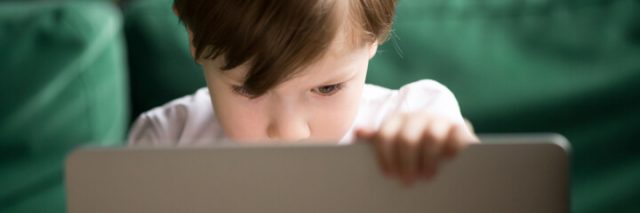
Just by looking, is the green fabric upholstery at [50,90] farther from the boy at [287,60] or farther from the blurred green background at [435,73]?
the boy at [287,60]

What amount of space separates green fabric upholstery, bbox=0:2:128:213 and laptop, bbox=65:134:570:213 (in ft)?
1.92

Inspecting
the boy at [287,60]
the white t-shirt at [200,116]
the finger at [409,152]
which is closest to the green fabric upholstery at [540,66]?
the white t-shirt at [200,116]

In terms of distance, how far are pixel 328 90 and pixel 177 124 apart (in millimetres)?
263

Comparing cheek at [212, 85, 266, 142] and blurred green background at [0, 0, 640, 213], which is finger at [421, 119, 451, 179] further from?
blurred green background at [0, 0, 640, 213]

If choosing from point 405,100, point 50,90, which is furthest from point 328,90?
point 50,90

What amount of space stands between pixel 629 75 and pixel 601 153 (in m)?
0.10

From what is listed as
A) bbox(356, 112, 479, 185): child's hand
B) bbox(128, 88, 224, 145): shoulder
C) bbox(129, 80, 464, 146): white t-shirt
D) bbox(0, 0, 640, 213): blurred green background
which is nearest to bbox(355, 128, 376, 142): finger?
bbox(356, 112, 479, 185): child's hand

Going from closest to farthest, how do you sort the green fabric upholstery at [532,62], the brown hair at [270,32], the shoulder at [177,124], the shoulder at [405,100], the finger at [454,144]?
the finger at [454,144], the brown hair at [270,32], the shoulder at [405,100], the shoulder at [177,124], the green fabric upholstery at [532,62]

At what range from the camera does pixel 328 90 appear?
1.89 ft

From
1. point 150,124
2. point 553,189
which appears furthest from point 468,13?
point 553,189

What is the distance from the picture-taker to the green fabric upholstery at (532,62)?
0.91 metres

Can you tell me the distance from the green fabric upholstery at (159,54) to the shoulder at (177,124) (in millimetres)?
143

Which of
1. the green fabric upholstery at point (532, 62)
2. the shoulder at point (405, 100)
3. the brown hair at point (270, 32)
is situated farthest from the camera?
the green fabric upholstery at point (532, 62)

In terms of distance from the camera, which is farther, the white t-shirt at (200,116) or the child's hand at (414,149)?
the white t-shirt at (200,116)
